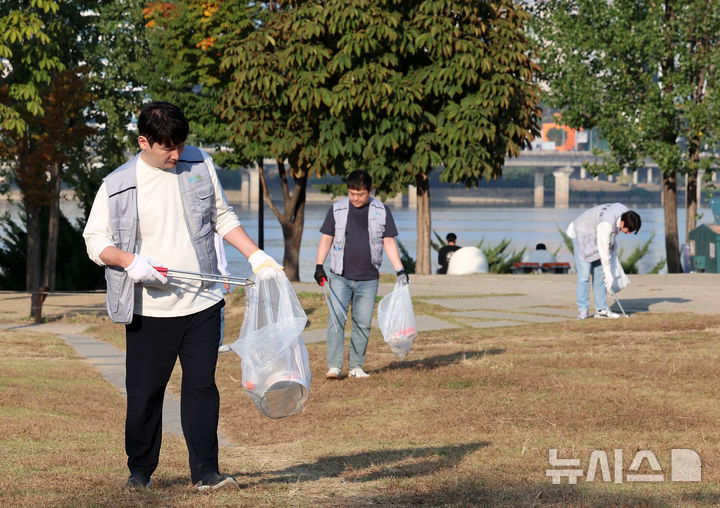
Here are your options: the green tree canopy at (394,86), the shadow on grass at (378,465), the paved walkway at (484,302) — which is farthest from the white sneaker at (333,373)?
the green tree canopy at (394,86)

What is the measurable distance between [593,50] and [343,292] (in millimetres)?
23486

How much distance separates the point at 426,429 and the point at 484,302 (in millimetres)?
10700

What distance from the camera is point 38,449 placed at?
6.89m

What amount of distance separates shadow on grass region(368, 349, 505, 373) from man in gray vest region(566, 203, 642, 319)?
264 centimetres

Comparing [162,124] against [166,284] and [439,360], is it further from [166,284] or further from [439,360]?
[439,360]

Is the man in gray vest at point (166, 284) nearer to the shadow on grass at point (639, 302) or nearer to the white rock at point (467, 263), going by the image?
the shadow on grass at point (639, 302)

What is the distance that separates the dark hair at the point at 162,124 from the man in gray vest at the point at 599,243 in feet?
29.5

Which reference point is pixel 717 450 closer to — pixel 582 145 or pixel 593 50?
pixel 593 50

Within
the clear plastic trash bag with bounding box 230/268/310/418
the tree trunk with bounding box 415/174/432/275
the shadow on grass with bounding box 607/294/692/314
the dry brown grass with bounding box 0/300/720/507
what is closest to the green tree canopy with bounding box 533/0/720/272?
the tree trunk with bounding box 415/174/432/275

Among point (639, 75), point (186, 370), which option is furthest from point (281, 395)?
point (639, 75)

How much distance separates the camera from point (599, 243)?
44.9 feet

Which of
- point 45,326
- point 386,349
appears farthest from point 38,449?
point 45,326

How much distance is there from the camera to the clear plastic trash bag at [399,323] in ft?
32.1

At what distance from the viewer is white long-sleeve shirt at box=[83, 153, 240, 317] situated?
525 cm
